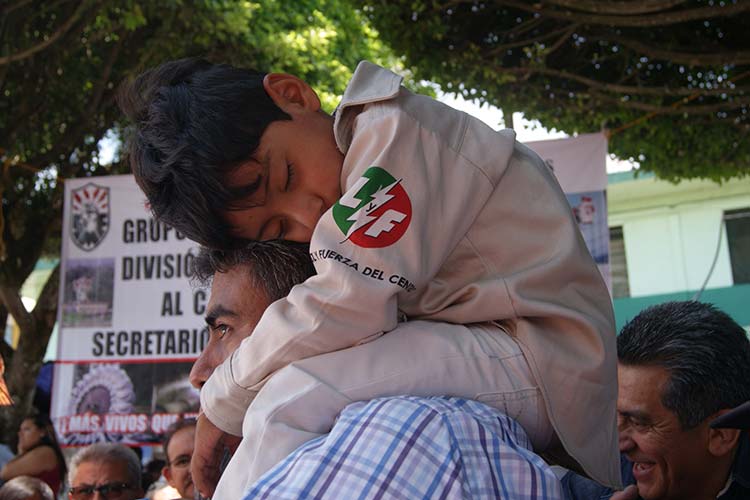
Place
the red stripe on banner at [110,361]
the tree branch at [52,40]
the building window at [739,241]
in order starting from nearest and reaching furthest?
the red stripe on banner at [110,361] < the tree branch at [52,40] < the building window at [739,241]

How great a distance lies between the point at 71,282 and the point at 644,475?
5002mm

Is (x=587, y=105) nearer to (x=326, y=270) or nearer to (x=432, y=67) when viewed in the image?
(x=432, y=67)

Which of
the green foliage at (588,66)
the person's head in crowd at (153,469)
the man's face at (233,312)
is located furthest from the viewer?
the person's head in crowd at (153,469)

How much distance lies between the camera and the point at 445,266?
1.75 m

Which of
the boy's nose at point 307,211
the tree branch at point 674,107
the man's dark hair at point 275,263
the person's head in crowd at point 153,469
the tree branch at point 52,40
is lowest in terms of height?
the person's head in crowd at point 153,469

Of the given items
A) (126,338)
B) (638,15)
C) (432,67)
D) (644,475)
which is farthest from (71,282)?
(644,475)

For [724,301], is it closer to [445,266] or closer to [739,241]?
[739,241]

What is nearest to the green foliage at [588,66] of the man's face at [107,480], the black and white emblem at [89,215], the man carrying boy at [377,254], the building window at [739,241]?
the black and white emblem at [89,215]

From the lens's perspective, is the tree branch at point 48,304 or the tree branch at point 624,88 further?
the tree branch at point 48,304

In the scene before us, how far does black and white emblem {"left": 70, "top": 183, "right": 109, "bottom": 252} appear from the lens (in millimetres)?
6723

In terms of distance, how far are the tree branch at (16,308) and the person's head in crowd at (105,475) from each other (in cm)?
469

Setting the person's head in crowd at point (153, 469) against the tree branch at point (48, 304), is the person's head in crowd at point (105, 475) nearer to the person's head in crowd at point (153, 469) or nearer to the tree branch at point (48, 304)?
the person's head in crowd at point (153, 469)

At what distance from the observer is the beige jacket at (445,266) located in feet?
5.24

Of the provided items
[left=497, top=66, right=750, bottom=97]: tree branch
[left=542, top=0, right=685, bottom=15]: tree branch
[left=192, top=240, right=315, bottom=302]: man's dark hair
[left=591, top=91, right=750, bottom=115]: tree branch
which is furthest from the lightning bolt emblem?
[left=591, top=91, right=750, bottom=115]: tree branch
